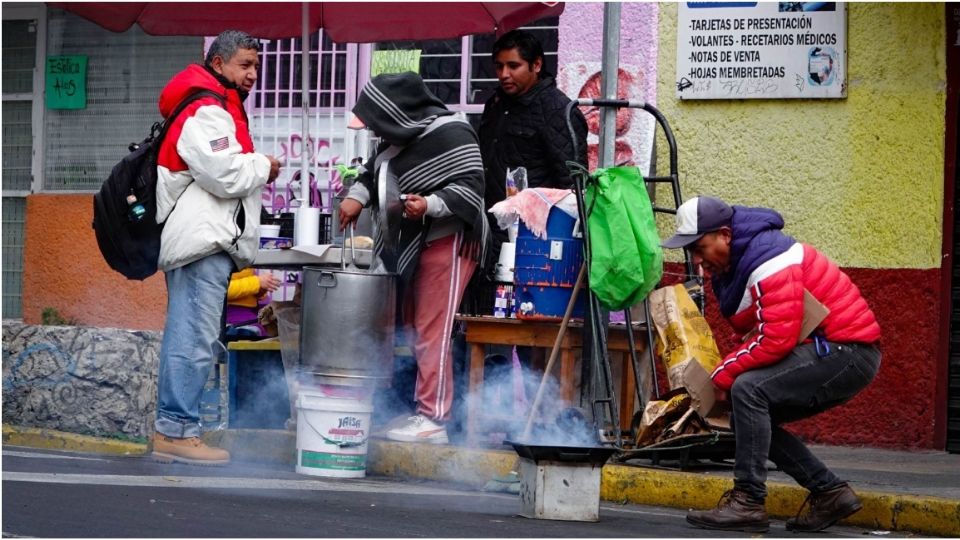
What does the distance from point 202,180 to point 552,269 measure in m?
1.90

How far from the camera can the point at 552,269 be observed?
781cm

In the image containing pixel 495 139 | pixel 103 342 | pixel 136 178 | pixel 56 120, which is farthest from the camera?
pixel 56 120

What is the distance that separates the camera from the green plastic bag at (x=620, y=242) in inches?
284

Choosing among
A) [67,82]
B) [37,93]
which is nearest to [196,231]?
[67,82]

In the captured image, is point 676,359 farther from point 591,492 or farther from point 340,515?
point 340,515

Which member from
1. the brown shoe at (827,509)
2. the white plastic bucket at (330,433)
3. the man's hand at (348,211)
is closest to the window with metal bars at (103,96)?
the man's hand at (348,211)

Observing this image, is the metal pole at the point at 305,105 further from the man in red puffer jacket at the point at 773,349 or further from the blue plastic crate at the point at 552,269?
the man in red puffer jacket at the point at 773,349

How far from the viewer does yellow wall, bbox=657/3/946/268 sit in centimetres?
909

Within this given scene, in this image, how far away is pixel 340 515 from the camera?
235 inches

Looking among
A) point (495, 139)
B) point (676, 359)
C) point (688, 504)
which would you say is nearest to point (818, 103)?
point (495, 139)

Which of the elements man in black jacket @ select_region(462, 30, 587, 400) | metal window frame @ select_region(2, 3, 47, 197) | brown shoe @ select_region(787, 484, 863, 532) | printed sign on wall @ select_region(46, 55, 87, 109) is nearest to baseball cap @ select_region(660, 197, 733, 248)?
brown shoe @ select_region(787, 484, 863, 532)

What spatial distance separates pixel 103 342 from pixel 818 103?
15.9 feet

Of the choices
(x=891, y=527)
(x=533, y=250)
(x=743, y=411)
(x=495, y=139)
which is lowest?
(x=891, y=527)

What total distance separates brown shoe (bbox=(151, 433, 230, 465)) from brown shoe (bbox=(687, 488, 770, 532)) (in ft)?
8.88
